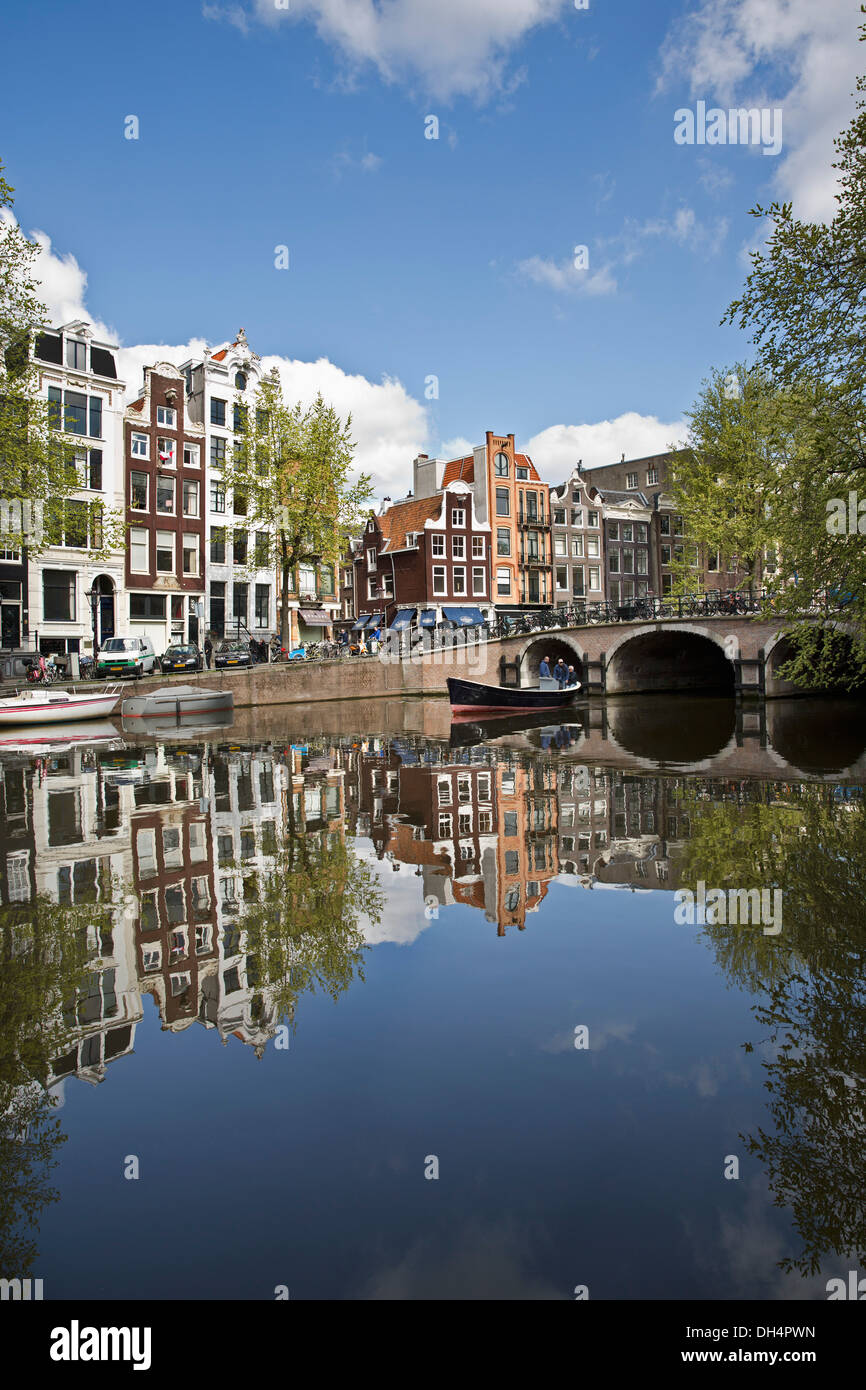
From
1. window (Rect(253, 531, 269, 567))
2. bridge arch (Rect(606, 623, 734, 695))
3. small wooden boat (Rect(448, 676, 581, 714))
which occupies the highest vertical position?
window (Rect(253, 531, 269, 567))

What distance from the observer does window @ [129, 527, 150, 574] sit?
129 ft

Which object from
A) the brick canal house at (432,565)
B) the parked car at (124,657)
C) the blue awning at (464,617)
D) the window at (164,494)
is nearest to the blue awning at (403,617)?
the brick canal house at (432,565)

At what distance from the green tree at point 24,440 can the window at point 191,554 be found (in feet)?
37.2

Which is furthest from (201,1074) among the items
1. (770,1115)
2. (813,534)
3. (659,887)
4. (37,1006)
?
(813,534)

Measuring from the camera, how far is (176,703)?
96.5 ft

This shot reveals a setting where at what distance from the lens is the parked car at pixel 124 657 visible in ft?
106

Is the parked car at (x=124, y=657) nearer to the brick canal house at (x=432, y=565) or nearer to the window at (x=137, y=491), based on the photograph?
the window at (x=137, y=491)

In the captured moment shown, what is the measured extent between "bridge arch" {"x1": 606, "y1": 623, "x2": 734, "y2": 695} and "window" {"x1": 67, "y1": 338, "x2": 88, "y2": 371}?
2654cm

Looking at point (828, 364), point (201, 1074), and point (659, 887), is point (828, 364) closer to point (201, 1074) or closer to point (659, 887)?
point (659, 887)

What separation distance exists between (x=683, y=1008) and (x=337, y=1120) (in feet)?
8.13

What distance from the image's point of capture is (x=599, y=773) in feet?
55.1

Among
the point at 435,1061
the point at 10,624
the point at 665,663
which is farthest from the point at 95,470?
the point at 435,1061

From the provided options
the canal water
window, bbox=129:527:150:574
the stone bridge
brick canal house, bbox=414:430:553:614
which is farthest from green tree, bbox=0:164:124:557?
brick canal house, bbox=414:430:553:614

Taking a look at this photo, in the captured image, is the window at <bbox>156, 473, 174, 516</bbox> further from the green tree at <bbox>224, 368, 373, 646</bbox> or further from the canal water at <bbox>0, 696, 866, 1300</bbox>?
the canal water at <bbox>0, 696, 866, 1300</bbox>
